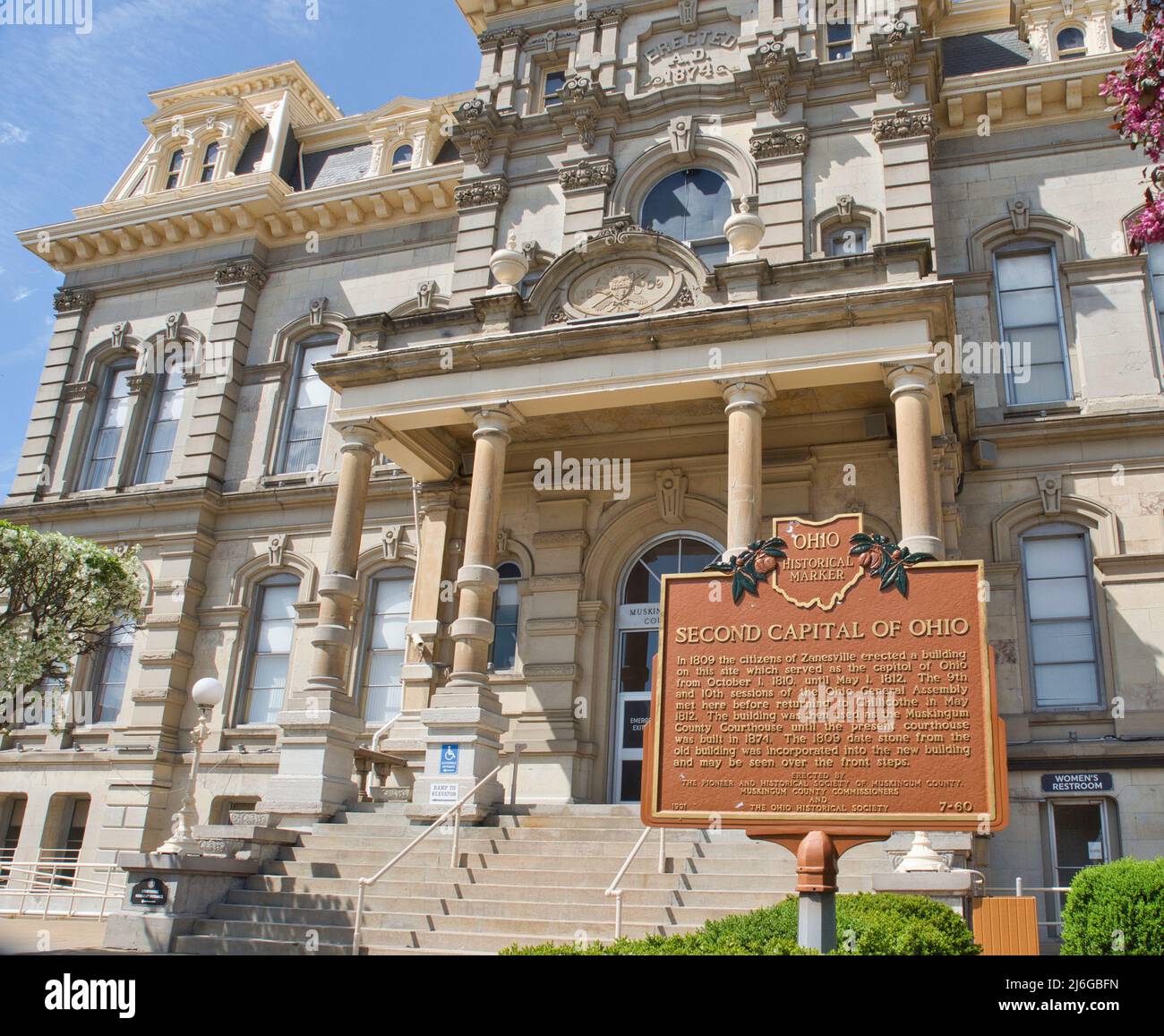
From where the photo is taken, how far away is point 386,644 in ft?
69.9

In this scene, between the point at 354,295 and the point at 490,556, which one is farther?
the point at 354,295

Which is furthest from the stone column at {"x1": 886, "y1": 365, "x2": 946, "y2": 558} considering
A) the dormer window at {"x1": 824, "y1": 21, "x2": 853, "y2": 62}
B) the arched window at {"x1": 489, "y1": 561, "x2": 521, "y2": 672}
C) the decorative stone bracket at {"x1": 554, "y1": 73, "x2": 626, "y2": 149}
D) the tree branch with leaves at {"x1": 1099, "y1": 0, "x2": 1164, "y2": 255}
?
the decorative stone bracket at {"x1": 554, "y1": 73, "x2": 626, "y2": 149}

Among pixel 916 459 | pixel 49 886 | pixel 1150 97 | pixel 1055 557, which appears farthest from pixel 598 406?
pixel 49 886

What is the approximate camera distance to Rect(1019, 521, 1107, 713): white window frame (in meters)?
17.0

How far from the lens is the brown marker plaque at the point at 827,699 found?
6.33 meters

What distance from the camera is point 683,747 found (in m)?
7.00

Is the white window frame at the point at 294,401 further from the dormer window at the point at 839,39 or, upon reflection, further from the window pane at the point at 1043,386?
the window pane at the point at 1043,386

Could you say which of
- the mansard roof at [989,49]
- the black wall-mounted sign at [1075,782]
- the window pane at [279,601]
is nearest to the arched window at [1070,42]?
the mansard roof at [989,49]

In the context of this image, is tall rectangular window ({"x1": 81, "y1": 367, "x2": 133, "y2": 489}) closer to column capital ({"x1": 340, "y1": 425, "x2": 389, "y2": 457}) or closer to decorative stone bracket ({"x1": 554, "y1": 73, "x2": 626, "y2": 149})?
column capital ({"x1": 340, "y1": 425, "x2": 389, "y2": 457})

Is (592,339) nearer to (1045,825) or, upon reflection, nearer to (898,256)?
(898,256)

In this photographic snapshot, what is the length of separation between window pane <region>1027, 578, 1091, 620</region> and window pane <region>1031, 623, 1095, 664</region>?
17 centimetres

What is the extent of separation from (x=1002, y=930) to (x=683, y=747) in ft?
19.4
